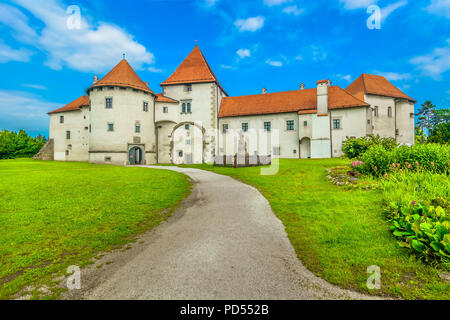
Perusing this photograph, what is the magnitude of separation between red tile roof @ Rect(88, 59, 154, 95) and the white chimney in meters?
25.4

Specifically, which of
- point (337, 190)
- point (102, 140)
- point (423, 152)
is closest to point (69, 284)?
point (337, 190)

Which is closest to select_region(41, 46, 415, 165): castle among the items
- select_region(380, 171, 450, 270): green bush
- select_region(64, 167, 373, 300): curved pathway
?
select_region(380, 171, 450, 270): green bush

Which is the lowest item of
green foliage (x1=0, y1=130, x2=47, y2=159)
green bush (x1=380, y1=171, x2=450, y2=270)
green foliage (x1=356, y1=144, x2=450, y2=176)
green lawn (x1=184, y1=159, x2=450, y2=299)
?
green lawn (x1=184, y1=159, x2=450, y2=299)

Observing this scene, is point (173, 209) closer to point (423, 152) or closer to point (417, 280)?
point (417, 280)

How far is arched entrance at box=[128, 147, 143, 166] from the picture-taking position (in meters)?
31.9

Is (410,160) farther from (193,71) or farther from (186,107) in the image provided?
(193,71)

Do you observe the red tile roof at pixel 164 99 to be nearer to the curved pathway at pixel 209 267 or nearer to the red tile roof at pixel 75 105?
the red tile roof at pixel 75 105

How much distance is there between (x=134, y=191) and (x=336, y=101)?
103 feet

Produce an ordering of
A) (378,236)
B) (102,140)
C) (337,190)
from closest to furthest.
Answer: (378,236)
(337,190)
(102,140)

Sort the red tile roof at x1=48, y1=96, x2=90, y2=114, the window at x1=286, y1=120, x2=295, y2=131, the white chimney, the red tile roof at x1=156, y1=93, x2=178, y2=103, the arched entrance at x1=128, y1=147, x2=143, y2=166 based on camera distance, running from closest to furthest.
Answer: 1. the white chimney
2. the arched entrance at x1=128, y1=147, x2=143, y2=166
3. the window at x1=286, y1=120, x2=295, y2=131
4. the red tile roof at x1=156, y1=93, x2=178, y2=103
5. the red tile roof at x1=48, y1=96, x2=90, y2=114

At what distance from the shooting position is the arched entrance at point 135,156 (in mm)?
31944

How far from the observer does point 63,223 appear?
20.7ft
